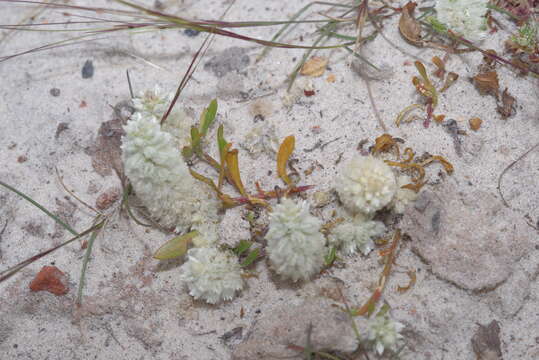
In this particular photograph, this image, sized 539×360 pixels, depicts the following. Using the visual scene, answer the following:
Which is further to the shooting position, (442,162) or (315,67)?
(315,67)

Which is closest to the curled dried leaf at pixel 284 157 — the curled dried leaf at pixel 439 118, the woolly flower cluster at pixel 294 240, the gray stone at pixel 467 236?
the woolly flower cluster at pixel 294 240

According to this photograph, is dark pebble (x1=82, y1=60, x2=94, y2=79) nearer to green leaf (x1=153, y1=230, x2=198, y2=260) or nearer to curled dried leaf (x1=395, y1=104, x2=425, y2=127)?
green leaf (x1=153, y1=230, x2=198, y2=260)

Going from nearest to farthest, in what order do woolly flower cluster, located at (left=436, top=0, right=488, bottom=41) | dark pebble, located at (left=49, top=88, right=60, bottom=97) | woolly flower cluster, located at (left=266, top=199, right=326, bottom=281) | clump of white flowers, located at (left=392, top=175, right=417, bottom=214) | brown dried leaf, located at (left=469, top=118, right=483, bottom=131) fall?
1. woolly flower cluster, located at (left=266, top=199, right=326, bottom=281)
2. clump of white flowers, located at (left=392, top=175, right=417, bottom=214)
3. brown dried leaf, located at (left=469, top=118, right=483, bottom=131)
4. woolly flower cluster, located at (left=436, top=0, right=488, bottom=41)
5. dark pebble, located at (left=49, top=88, right=60, bottom=97)

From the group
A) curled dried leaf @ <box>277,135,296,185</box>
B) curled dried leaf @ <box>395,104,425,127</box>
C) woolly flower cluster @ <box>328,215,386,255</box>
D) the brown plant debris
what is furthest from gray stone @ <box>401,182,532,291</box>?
the brown plant debris

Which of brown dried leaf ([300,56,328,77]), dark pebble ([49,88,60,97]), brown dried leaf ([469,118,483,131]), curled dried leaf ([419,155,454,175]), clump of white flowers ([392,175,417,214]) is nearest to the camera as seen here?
clump of white flowers ([392,175,417,214])

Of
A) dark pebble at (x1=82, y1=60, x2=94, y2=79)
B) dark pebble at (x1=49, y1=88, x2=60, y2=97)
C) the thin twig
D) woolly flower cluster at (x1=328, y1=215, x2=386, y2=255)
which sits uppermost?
dark pebble at (x1=82, y1=60, x2=94, y2=79)

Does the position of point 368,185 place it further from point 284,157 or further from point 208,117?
point 208,117

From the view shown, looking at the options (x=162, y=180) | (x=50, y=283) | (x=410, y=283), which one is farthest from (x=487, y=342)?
(x=50, y=283)
